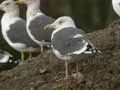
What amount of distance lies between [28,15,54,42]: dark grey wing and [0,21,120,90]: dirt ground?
309 millimetres

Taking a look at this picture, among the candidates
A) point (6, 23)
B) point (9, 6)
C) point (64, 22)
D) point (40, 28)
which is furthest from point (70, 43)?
point (9, 6)

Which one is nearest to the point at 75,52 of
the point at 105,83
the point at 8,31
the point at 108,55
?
the point at 105,83

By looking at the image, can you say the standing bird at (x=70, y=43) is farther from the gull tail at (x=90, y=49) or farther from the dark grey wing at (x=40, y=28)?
the dark grey wing at (x=40, y=28)

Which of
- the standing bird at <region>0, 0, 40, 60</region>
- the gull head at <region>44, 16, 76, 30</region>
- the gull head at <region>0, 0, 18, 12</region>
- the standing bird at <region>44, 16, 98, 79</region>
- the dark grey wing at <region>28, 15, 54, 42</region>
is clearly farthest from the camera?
the gull head at <region>0, 0, 18, 12</region>

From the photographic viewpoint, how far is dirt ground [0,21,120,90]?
35.2 ft

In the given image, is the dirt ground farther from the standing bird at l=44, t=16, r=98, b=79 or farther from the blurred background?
the blurred background

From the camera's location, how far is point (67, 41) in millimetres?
10609

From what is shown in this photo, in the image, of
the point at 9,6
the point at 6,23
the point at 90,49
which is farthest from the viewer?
the point at 9,6

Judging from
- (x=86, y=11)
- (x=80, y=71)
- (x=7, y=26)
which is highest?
(x=7, y=26)

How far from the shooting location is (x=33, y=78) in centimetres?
1177

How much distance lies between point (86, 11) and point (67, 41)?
15.5m

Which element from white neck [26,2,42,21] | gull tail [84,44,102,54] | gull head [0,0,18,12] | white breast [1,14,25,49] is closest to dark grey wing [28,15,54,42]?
white neck [26,2,42,21]

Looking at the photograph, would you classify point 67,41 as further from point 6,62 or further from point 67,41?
point 6,62

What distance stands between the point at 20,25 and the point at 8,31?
10.4 inches
